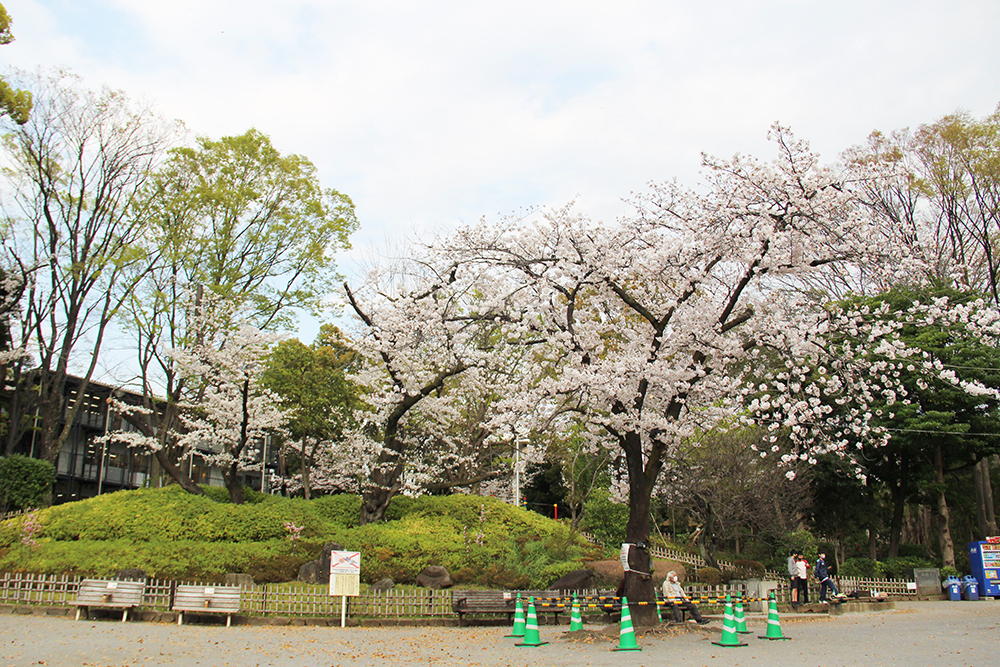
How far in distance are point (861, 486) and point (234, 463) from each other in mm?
21249

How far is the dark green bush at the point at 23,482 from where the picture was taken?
63.9 ft

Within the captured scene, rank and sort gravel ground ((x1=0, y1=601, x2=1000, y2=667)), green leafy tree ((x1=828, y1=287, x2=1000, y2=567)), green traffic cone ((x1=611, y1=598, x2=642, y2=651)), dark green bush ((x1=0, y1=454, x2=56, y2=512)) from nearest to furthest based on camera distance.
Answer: gravel ground ((x1=0, y1=601, x2=1000, y2=667)), green traffic cone ((x1=611, y1=598, x2=642, y2=651)), dark green bush ((x1=0, y1=454, x2=56, y2=512)), green leafy tree ((x1=828, y1=287, x2=1000, y2=567))

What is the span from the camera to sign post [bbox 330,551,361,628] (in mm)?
12727

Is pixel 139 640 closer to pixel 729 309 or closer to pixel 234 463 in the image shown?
pixel 234 463

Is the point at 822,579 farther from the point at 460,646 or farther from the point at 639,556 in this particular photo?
the point at 460,646

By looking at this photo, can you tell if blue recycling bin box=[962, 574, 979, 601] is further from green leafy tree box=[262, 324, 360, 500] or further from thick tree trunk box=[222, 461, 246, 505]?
thick tree trunk box=[222, 461, 246, 505]

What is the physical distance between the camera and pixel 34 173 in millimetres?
21109

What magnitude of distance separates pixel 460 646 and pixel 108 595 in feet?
22.3

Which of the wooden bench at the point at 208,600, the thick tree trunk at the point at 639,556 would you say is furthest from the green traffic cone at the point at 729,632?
the wooden bench at the point at 208,600

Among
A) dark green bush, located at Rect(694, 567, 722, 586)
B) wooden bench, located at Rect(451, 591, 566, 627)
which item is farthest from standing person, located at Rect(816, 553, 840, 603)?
wooden bench, located at Rect(451, 591, 566, 627)

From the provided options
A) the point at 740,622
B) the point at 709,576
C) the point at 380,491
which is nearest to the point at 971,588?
the point at 709,576

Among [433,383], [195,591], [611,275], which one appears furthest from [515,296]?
[195,591]

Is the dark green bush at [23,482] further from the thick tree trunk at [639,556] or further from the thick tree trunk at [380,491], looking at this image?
the thick tree trunk at [639,556]

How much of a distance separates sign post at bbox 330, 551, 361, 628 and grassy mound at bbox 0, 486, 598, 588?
385 cm
